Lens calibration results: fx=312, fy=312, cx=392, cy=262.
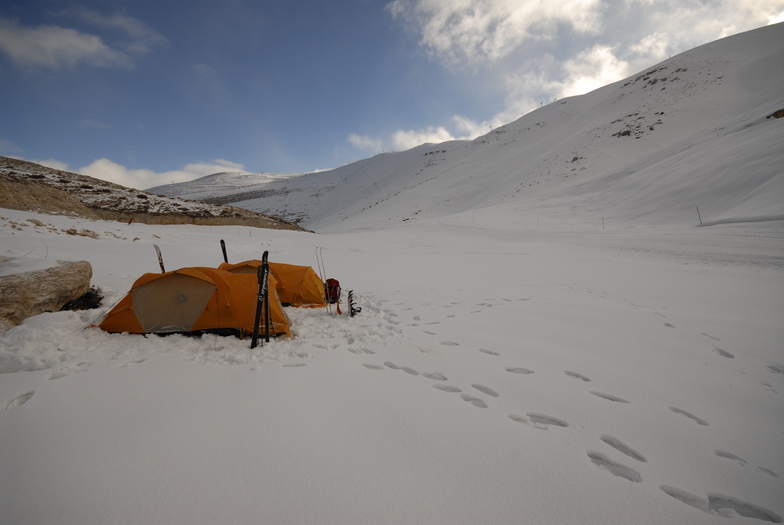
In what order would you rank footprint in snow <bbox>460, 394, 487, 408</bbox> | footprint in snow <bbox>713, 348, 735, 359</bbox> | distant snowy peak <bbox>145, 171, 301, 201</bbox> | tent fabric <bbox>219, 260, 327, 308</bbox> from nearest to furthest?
footprint in snow <bbox>460, 394, 487, 408</bbox>, footprint in snow <bbox>713, 348, 735, 359</bbox>, tent fabric <bbox>219, 260, 327, 308</bbox>, distant snowy peak <bbox>145, 171, 301, 201</bbox>

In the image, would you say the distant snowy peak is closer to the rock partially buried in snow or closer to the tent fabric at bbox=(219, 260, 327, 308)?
the rock partially buried in snow

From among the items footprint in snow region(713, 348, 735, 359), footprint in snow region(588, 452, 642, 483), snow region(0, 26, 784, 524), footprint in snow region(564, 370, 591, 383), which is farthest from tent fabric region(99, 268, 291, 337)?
footprint in snow region(713, 348, 735, 359)

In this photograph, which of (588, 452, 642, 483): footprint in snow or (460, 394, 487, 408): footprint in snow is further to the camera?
(460, 394, 487, 408): footprint in snow

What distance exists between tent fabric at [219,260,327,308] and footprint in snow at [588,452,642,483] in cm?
519

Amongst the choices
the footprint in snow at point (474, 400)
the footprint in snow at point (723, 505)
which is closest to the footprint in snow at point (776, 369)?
the footprint in snow at point (723, 505)

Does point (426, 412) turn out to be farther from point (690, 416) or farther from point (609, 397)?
point (690, 416)

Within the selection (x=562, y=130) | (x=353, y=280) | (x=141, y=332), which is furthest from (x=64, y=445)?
(x=562, y=130)

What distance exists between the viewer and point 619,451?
2.45 m

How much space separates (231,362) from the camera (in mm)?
3871

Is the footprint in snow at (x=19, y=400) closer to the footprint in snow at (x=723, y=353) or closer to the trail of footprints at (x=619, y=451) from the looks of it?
the trail of footprints at (x=619, y=451)

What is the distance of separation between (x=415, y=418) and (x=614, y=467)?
1511 millimetres

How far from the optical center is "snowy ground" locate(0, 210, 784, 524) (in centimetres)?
197

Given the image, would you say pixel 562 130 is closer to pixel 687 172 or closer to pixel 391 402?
pixel 687 172

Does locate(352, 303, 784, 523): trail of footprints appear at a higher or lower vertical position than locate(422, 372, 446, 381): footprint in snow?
lower
